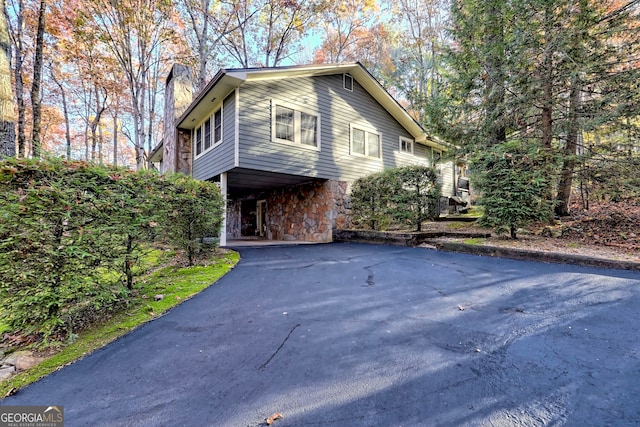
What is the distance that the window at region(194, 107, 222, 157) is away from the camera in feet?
29.6

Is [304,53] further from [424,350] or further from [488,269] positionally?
[424,350]

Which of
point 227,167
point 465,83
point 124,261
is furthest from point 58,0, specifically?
point 465,83

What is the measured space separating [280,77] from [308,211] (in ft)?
15.6

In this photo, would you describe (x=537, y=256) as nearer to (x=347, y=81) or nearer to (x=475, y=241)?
(x=475, y=241)

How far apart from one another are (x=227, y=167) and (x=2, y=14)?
15.7ft

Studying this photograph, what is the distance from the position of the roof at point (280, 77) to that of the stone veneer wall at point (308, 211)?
378 centimetres

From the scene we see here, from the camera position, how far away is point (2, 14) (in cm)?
452

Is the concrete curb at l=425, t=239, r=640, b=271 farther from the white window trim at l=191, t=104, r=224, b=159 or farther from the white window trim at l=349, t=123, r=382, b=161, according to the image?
the white window trim at l=191, t=104, r=224, b=159

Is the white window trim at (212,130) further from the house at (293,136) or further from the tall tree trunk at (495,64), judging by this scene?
the tall tree trunk at (495,64)

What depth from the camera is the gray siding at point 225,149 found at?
26.3 feet

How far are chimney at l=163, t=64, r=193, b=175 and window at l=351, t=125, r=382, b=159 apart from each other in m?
6.52

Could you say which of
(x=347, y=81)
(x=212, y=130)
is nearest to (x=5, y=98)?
(x=212, y=130)

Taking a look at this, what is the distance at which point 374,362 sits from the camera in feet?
6.73

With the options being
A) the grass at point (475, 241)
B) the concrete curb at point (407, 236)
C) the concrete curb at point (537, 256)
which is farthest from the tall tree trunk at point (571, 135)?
the concrete curb at point (407, 236)
